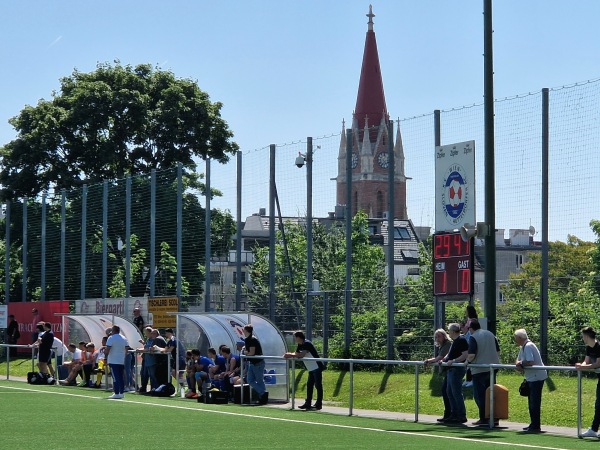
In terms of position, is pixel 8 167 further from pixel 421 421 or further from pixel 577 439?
pixel 577 439

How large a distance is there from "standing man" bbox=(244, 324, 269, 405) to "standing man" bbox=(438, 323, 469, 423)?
5.84 metres

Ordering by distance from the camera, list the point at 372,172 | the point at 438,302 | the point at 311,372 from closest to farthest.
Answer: the point at 311,372 < the point at 438,302 < the point at 372,172

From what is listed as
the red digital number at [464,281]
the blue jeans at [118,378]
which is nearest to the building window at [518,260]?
the red digital number at [464,281]

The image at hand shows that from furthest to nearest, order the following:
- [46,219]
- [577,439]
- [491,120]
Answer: [46,219]
[491,120]
[577,439]

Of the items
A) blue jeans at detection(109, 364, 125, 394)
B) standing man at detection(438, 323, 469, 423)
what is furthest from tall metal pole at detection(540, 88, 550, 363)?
blue jeans at detection(109, 364, 125, 394)

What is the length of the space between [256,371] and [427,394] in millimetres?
3689

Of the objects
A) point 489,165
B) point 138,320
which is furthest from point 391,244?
point 489,165

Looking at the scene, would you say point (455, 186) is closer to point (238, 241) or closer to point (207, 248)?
point (238, 241)

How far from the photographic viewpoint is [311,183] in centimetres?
3422

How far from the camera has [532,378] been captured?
20516 millimetres

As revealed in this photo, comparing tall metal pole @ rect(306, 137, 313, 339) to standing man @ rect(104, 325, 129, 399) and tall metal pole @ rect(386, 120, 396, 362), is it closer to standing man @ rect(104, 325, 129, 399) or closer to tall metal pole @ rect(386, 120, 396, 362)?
tall metal pole @ rect(386, 120, 396, 362)

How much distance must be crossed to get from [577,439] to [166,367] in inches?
545

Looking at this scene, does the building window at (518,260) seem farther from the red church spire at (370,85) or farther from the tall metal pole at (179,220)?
the red church spire at (370,85)

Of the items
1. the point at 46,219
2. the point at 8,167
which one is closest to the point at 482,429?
the point at 46,219
